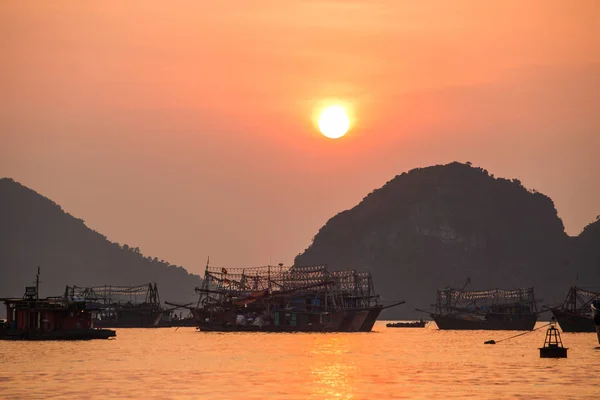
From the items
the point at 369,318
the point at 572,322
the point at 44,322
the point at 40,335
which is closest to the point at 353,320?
the point at 369,318

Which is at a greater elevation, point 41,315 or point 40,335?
point 41,315

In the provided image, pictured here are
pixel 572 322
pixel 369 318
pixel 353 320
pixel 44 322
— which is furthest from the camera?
pixel 369 318

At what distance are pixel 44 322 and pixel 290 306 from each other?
54.5m

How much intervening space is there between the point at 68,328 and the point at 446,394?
73.1 m

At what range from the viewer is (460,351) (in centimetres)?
11462

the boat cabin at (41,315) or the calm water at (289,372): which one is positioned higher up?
the boat cabin at (41,315)

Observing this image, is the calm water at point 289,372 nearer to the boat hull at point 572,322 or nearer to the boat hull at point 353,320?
the boat hull at point 353,320

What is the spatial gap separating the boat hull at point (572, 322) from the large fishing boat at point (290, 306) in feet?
91.5

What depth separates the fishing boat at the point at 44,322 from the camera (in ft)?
403

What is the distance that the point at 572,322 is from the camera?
171 meters

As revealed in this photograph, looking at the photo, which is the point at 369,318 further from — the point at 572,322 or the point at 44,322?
the point at 44,322

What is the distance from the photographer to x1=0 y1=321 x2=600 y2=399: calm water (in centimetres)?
6544

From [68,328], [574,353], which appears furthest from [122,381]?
[68,328]

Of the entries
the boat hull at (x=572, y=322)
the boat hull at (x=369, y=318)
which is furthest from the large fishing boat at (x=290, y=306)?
the boat hull at (x=572, y=322)
